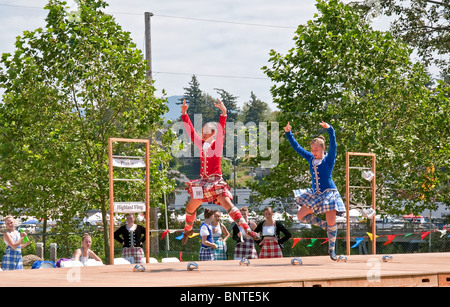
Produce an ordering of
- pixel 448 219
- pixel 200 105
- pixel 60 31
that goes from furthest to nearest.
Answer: pixel 200 105, pixel 448 219, pixel 60 31

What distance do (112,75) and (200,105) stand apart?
64.5 meters

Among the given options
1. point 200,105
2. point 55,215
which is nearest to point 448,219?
point 55,215

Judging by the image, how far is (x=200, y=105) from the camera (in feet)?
262

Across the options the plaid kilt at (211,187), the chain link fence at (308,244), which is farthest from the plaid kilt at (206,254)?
the chain link fence at (308,244)

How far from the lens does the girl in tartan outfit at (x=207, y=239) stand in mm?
10945

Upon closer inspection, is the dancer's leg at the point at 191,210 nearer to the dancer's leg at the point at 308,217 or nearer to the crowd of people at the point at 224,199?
the crowd of people at the point at 224,199

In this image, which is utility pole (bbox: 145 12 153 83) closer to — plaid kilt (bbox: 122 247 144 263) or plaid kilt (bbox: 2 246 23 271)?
plaid kilt (bbox: 122 247 144 263)

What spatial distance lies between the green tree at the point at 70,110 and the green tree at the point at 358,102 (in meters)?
4.26

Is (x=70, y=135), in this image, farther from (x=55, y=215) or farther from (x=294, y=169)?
(x=294, y=169)

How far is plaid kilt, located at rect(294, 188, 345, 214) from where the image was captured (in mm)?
8742

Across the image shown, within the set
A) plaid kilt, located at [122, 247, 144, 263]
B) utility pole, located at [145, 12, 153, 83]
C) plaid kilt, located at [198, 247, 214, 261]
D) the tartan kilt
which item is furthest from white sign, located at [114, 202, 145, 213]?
utility pole, located at [145, 12, 153, 83]

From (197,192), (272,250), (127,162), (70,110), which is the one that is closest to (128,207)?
(127,162)
